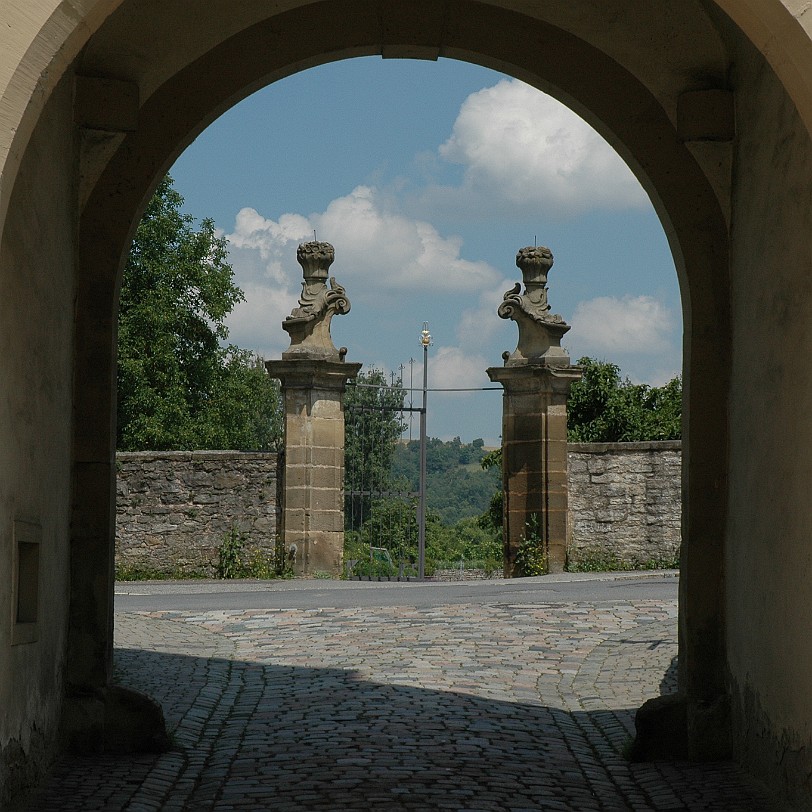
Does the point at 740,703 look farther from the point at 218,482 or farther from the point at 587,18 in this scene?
the point at 218,482

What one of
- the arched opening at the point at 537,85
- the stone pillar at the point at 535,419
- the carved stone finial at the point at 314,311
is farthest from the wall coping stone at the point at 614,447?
the arched opening at the point at 537,85

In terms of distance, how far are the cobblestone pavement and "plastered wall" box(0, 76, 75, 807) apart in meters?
0.43

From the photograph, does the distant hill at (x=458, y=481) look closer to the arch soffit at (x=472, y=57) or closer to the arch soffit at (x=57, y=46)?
the arch soffit at (x=472, y=57)

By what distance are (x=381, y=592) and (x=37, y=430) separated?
1065 centimetres

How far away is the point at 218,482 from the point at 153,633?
8.12 metres

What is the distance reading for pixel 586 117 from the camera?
6910 millimetres

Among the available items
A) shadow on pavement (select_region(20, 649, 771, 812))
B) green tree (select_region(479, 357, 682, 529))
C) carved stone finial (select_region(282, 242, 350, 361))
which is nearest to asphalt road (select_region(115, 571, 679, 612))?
carved stone finial (select_region(282, 242, 350, 361))

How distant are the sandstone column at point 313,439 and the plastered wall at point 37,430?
12.6 m

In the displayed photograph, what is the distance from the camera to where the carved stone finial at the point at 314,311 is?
18984 millimetres

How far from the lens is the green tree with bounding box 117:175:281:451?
32312 millimetres

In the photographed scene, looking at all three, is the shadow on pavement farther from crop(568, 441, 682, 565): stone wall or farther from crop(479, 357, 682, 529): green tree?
crop(479, 357, 682, 529): green tree

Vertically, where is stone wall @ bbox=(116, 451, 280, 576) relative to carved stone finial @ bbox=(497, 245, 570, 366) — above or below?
below

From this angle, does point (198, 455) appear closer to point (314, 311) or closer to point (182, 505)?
point (182, 505)

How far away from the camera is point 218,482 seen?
19.4 m
